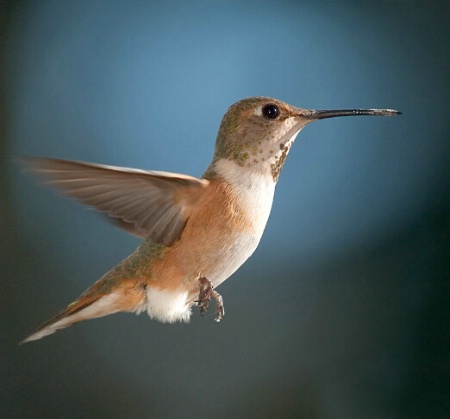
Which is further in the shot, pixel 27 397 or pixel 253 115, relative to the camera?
pixel 27 397

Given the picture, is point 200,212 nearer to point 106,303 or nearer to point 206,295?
point 206,295

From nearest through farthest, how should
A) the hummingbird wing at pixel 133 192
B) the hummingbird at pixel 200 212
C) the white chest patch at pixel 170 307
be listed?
the hummingbird wing at pixel 133 192 < the hummingbird at pixel 200 212 < the white chest patch at pixel 170 307

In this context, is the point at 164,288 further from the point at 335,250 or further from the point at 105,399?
the point at 335,250

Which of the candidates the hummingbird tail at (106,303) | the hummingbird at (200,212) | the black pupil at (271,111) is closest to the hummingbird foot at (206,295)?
the hummingbird at (200,212)

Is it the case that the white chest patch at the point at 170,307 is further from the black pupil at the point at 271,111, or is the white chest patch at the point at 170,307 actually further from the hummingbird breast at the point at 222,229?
the black pupil at the point at 271,111

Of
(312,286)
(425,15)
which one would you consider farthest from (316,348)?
(425,15)

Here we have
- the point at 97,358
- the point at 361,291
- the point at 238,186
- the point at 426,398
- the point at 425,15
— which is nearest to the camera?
the point at 238,186
